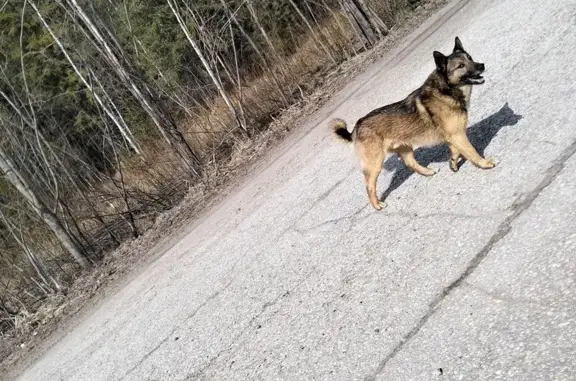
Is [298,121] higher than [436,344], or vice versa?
[298,121]

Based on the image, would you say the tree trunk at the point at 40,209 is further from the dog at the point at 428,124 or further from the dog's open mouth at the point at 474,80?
the dog's open mouth at the point at 474,80

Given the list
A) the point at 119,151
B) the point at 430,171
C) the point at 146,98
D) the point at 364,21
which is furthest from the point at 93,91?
the point at 430,171

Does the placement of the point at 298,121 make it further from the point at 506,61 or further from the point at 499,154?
the point at 499,154

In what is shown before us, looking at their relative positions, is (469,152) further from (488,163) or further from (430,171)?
(430,171)

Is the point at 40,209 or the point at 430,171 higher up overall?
the point at 40,209

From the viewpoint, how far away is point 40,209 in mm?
10062

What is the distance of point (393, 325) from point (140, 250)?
22.4 ft

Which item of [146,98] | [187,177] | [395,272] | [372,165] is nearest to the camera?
[395,272]

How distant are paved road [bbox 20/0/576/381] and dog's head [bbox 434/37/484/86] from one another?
0.76 metres

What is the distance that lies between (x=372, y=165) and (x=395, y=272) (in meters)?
1.49

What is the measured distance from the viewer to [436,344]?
3.25 meters

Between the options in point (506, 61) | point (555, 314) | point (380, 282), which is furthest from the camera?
point (506, 61)

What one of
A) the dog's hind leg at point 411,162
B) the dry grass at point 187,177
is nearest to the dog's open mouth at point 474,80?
the dog's hind leg at point 411,162

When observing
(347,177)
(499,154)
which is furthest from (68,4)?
(499,154)
